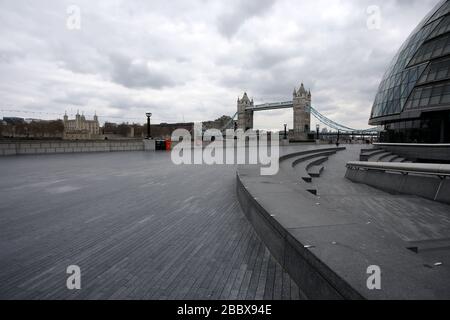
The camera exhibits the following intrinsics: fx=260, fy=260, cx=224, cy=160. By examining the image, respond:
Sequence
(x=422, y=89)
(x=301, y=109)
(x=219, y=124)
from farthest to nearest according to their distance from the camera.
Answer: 1. (x=219, y=124)
2. (x=301, y=109)
3. (x=422, y=89)

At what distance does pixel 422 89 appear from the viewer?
22875mm

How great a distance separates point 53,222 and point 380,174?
11946 millimetres

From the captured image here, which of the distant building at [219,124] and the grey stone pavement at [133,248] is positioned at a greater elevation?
the distant building at [219,124]

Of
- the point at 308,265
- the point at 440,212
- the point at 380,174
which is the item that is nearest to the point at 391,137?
the point at 380,174

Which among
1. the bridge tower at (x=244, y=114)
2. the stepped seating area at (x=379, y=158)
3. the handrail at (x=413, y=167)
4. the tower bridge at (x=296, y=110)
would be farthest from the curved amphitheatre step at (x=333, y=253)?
the bridge tower at (x=244, y=114)

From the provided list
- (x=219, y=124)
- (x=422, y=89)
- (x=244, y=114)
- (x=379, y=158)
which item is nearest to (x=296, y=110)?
(x=244, y=114)

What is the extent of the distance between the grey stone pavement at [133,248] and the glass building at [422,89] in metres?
22.5

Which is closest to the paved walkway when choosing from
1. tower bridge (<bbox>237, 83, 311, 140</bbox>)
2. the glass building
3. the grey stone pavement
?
the grey stone pavement

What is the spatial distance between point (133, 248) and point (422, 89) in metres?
27.6

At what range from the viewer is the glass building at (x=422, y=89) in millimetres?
21250

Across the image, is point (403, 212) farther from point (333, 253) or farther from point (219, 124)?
point (219, 124)

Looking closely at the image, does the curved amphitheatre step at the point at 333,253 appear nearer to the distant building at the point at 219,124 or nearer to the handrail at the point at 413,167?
the handrail at the point at 413,167
